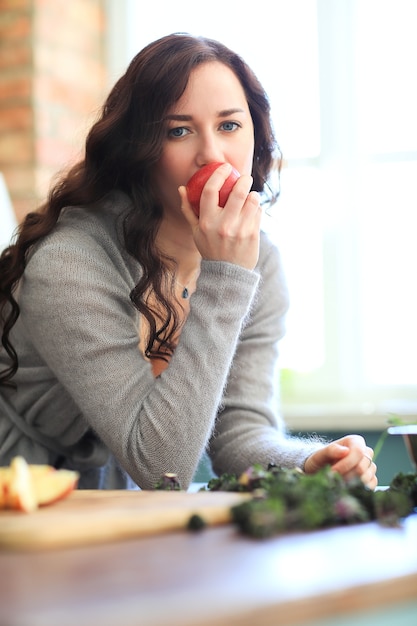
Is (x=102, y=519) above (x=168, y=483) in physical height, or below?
above

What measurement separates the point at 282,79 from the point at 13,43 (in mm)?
1002

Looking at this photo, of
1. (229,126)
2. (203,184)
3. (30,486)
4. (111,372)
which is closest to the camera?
(30,486)

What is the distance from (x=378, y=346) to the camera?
10.2 feet

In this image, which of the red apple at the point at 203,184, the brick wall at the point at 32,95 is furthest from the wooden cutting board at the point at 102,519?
the brick wall at the point at 32,95

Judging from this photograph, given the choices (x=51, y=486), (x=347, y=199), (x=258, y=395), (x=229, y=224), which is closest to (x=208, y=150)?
(x=229, y=224)

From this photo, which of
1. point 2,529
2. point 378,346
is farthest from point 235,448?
→ point 378,346

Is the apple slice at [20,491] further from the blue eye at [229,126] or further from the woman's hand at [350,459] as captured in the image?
the blue eye at [229,126]

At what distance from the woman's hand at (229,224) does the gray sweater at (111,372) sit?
29 mm

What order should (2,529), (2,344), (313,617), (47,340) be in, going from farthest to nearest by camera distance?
(2,344), (47,340), (2,529), (313,617)

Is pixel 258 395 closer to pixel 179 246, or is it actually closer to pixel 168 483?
pixel 179 246

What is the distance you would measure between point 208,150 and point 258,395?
51 cm

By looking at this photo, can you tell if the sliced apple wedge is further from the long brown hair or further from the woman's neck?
the woman's neck

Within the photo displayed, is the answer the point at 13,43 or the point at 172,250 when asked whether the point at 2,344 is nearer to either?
the point at 172,250

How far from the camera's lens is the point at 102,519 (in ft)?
2.48
